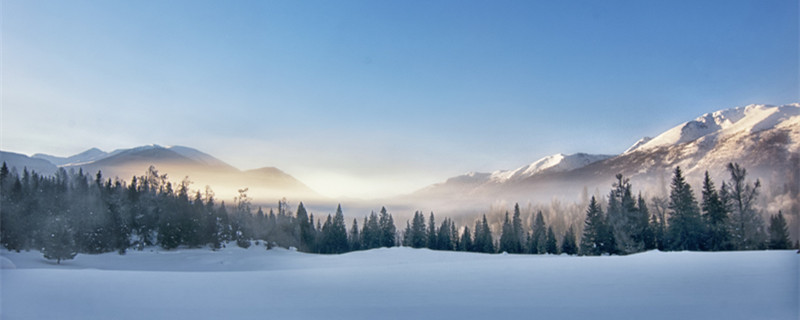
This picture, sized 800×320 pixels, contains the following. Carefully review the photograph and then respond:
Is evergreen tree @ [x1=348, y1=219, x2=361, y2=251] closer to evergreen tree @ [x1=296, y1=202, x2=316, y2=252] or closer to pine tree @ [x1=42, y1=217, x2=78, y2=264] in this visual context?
evergreen tree @ [x1=296, y1=202, x2=316, y2=252]

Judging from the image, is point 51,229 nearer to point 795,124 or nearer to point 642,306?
point 642,306

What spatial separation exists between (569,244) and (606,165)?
985cm

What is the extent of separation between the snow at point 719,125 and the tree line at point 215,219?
9.69 ft

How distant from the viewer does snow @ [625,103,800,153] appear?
1459 centimetres

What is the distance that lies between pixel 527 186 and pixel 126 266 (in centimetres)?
2720

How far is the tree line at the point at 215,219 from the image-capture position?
17.5 meters

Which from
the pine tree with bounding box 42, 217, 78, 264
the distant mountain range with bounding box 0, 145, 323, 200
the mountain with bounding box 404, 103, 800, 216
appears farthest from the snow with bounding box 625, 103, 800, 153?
the pine tree with bounding box 42, 217, 78, 264

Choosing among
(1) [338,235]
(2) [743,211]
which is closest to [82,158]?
(1) [338,235]

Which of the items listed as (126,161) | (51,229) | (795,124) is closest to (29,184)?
(51,229)

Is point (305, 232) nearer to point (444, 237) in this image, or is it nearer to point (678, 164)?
point (444, 237)

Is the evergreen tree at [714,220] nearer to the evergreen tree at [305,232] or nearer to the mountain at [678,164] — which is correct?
the mountain at [678,164]

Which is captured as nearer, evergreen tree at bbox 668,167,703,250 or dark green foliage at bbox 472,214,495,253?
evergreen tree at bbox 668,167,703,250

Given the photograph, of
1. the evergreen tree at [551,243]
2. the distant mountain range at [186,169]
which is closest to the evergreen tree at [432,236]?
the evergreen tree at [551,243]

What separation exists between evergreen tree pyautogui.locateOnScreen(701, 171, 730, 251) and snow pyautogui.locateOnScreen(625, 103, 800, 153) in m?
3.07
